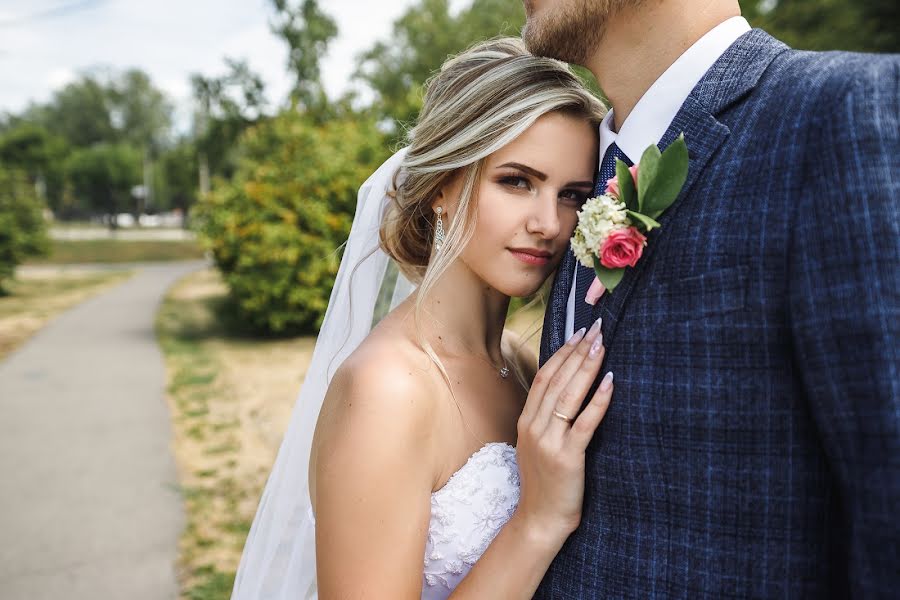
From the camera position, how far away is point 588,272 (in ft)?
5.69

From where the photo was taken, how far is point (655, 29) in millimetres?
1602

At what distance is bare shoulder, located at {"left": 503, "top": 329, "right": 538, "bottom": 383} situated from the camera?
109 inches

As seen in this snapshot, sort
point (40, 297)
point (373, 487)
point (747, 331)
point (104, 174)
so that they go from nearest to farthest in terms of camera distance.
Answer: point (747, 331) → point (373, 487) → point (40, 297) → point (104, 174)

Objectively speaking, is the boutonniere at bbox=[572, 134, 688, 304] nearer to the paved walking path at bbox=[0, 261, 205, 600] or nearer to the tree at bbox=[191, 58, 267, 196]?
the paved walking path at bbox=[0, 261, 205, 600]

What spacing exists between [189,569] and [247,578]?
2.40 m

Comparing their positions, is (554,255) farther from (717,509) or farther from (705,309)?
(717,509)

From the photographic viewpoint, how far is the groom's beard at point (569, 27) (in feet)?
5.34

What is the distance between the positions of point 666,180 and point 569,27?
52cm

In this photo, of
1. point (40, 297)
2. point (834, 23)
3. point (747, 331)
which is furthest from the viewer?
point (40, 297)

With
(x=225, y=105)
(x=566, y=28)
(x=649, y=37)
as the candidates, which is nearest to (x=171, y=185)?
A: (x=225, y=105)

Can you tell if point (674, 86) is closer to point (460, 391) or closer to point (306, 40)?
point (460, 391)

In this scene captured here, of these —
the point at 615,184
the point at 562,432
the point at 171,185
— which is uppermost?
the point at 615,184

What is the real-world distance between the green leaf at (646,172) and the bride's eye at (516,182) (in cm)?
67

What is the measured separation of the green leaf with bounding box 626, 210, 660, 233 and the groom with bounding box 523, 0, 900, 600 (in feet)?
0.11
